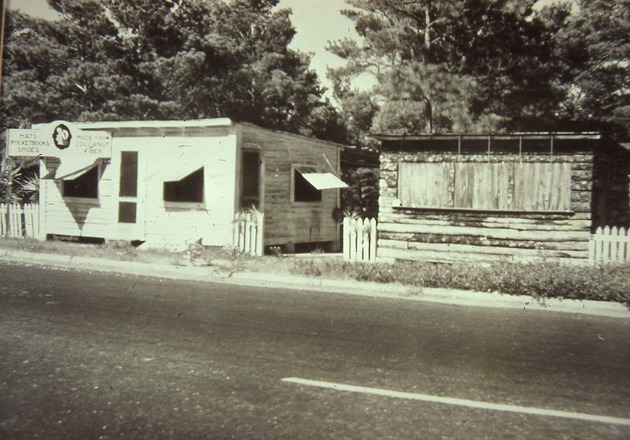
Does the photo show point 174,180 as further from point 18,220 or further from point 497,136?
point 497,136

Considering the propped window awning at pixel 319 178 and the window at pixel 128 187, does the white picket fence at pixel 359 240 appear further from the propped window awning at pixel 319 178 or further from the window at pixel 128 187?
the window at pixel 128 187

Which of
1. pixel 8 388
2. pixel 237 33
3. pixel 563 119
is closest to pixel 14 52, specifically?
pixel 237 33

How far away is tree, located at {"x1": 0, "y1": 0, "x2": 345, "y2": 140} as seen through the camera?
94.5 feet

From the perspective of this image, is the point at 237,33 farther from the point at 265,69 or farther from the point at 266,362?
the point at 266,362

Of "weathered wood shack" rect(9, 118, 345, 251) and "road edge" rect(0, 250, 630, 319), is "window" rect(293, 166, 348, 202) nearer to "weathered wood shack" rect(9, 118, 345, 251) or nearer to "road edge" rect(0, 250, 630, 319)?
"weathered wood shack" rect(9, 118, 345, 251)

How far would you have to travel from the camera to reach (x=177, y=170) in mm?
14742

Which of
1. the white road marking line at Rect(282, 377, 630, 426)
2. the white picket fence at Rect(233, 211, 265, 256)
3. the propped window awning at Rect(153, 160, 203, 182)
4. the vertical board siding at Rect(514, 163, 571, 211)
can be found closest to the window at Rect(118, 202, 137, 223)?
the propped window awning at Rect(153, 160, 203, 182)

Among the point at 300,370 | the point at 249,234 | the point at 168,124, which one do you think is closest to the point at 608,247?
the point at 249,234

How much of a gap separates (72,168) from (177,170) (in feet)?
13.5

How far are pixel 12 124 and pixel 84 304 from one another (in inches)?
794

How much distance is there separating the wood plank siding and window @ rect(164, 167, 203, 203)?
1909mm

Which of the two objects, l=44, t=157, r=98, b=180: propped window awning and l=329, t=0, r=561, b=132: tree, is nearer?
l=44, t=157, r=98, b=180: propped window awning

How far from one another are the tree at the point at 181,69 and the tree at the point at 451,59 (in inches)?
282

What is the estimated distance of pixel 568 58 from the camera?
2792 cm
